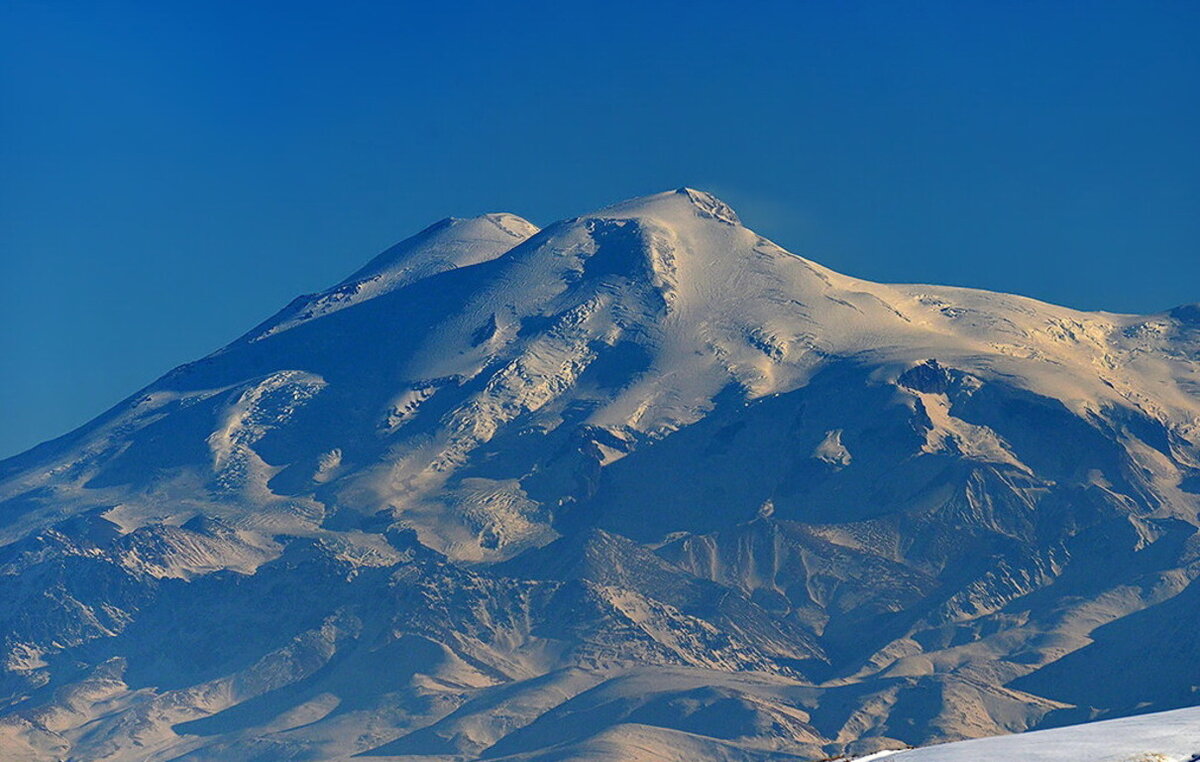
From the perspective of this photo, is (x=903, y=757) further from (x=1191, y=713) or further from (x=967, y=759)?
(x=1191, y=713)

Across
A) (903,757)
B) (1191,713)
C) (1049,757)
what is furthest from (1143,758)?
(1191,713)

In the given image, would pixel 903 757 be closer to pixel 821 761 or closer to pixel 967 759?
pixel 967 759

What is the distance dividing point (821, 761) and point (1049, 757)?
12078 millimetres

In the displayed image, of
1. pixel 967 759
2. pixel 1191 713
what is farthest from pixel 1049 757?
pixel 1191 713

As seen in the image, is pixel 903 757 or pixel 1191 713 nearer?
pixel 903 757

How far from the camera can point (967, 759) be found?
54594 mm

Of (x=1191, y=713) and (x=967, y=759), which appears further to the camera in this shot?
(x=1191, y=713)

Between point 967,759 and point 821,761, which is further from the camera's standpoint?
point 821,761

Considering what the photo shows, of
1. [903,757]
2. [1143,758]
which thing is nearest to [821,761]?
[903,757]

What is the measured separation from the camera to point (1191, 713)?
62.8 m

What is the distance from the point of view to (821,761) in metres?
64.6

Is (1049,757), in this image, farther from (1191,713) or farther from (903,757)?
(1191,713)

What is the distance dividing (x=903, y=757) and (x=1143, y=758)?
623 centimetres

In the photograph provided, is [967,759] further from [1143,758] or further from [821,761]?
[821,761]
